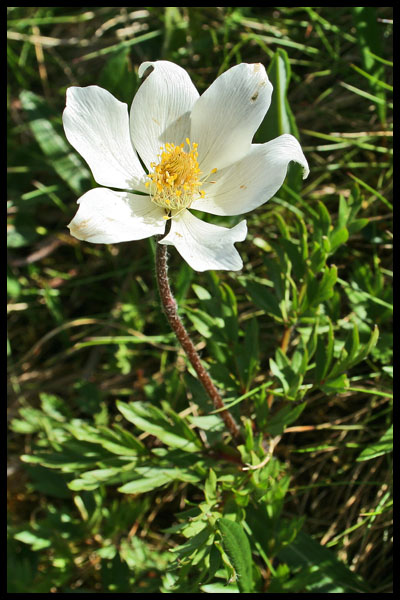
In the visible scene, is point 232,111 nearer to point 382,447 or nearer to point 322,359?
point 322,359

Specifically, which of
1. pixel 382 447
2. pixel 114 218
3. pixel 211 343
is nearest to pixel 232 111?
pixel 114 218

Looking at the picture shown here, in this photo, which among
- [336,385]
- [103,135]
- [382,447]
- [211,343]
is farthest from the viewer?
[211,343]

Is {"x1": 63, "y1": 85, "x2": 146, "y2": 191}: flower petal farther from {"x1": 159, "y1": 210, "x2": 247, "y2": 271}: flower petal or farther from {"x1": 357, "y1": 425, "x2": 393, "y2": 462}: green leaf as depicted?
{"x1": 357, "y1": 425, "x2": 393, "y2": 462}: green leaf

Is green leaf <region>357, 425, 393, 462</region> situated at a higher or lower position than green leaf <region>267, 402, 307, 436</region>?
lower

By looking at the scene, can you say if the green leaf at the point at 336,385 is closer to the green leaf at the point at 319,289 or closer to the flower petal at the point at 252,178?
the green leaf at the point at 319,289

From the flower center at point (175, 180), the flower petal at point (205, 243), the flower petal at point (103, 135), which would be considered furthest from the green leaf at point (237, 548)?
the flower petal at point (103, 135)

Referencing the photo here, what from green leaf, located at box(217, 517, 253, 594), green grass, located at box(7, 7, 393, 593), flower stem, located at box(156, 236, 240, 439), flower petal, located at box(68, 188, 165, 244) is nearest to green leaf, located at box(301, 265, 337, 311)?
green grass, located at box(7, 7, 393, 593)
